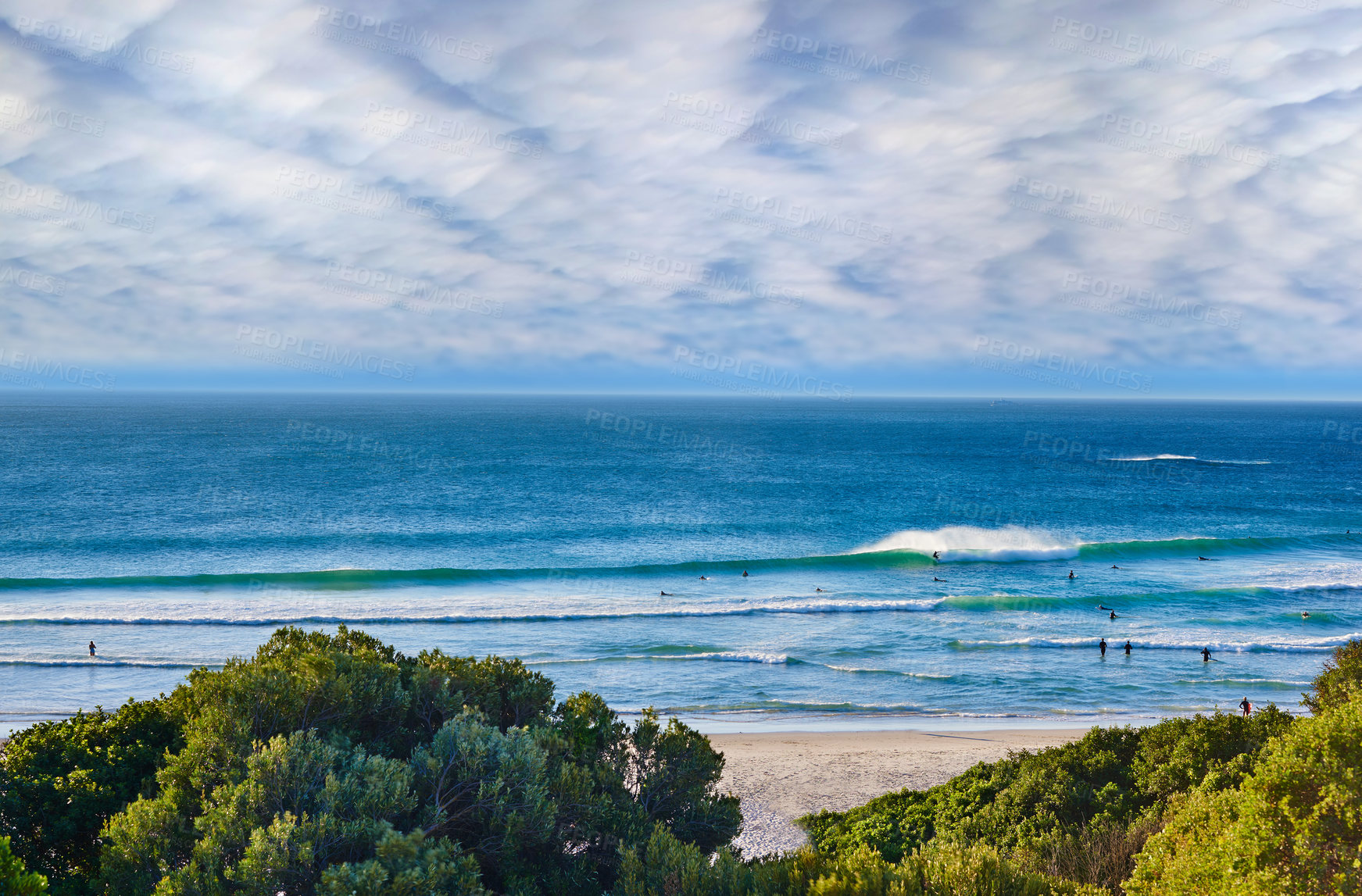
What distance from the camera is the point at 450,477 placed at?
83.8 meters

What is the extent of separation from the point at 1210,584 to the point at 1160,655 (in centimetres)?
1584

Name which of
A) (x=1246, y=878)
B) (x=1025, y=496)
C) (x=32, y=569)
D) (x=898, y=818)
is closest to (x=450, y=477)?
(x=32, y=569)

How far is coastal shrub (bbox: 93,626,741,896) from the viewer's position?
7340 mm

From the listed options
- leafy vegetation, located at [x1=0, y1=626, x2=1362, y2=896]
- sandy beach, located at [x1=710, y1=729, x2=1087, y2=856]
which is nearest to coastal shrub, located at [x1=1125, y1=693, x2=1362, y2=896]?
leafy vegetation, located at [x1=0, y1=626, x2=1362, y2=896]

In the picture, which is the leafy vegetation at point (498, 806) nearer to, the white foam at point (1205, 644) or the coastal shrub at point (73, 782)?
the coastal shrub at point (73, 782)

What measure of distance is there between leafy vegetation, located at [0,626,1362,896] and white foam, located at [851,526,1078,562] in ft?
133

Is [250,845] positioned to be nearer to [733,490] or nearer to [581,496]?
[581,496]

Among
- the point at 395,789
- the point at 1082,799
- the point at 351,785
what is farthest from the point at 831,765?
the point at 351,785

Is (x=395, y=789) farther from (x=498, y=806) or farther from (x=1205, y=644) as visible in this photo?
(x=1205, y=644)

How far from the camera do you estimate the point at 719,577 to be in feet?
152

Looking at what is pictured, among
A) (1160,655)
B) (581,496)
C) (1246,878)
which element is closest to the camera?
(1246,878)

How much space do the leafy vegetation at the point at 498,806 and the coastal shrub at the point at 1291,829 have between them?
0.02 meters

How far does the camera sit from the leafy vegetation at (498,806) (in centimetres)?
677

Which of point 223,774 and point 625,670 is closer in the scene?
point 223,774
